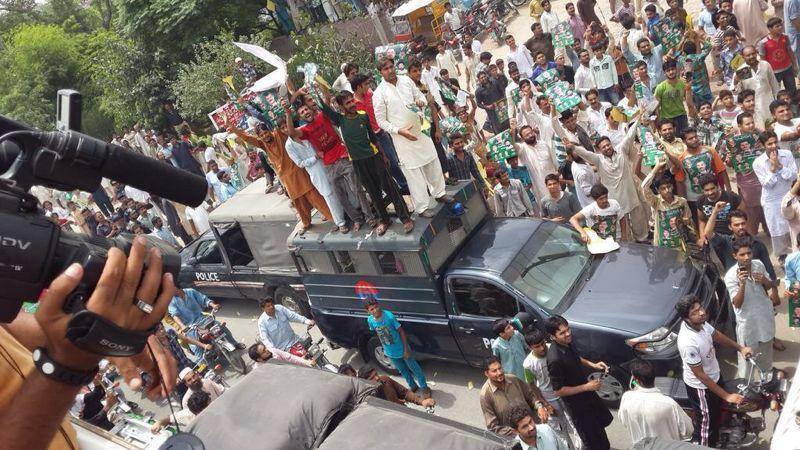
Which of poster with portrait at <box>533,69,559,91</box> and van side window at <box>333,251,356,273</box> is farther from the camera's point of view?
poster with portrait at <box>533,69,559,91</box>

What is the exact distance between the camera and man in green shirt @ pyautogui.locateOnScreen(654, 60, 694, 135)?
10.4 m

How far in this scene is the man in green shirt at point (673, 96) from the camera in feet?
34.0

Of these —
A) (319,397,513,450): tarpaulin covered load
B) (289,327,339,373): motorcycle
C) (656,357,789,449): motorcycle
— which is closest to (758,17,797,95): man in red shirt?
(656,357,789,449): motorcycle

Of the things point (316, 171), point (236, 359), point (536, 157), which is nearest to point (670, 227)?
point (536, 157)

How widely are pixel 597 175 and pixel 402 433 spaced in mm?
5896

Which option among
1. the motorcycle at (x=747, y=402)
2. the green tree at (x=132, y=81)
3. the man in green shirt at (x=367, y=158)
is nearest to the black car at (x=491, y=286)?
the man in green shirt at (x=367, y=158)

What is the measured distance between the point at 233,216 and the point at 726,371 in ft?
24.8

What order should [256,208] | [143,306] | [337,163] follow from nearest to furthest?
[143,306], [337,163], [256,208]

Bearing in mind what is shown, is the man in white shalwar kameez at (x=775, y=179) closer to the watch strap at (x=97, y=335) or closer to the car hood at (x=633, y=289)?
the car hood at (x=633, y=289)

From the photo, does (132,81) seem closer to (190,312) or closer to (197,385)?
(190,312)

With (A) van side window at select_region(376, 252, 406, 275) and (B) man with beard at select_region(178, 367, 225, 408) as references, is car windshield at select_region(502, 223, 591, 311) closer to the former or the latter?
(A) van side window at select_region(376, 252, 406, 275)

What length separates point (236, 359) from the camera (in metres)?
10.6

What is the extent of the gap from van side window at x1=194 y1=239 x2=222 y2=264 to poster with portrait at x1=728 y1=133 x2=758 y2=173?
8.35 meters

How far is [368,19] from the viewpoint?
27.3 meters
